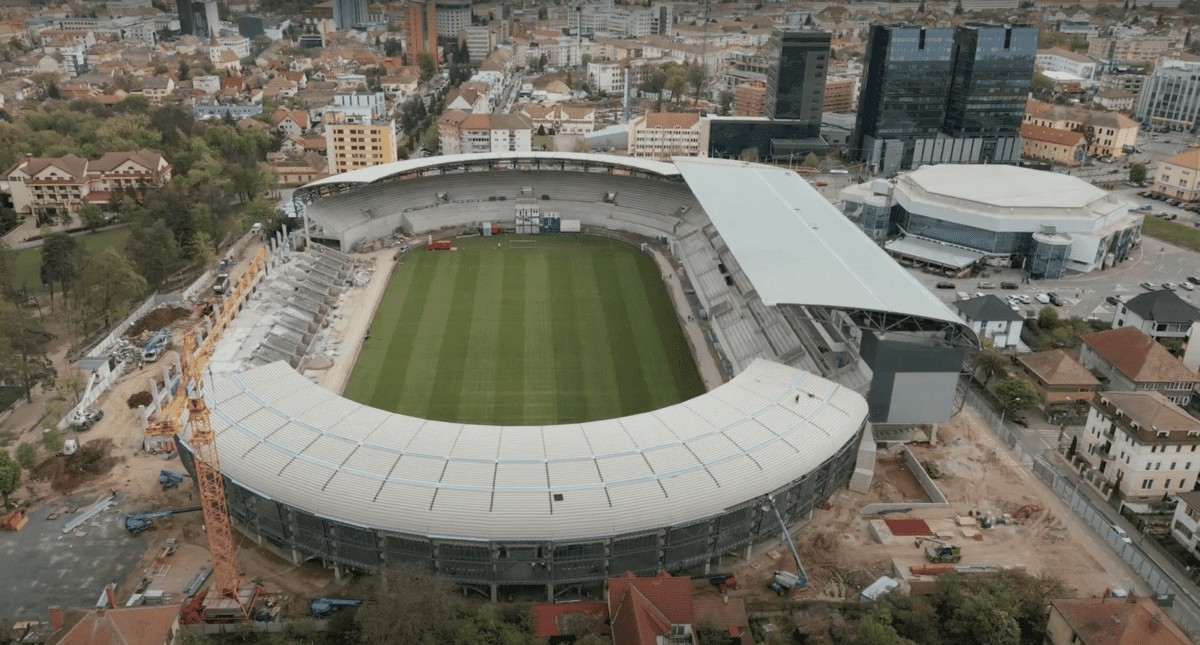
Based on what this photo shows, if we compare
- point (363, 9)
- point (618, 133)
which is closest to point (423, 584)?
point (618, 133)

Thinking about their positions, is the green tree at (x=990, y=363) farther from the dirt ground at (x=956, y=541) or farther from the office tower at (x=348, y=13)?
the office tower at (x=348, y=13)

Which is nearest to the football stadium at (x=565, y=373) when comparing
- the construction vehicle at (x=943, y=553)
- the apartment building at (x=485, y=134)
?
the construction vehicle at (x=943, y=553)

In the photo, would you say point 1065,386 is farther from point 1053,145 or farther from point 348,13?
point 348,13

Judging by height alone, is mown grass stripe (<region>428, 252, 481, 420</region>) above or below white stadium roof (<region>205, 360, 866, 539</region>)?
below

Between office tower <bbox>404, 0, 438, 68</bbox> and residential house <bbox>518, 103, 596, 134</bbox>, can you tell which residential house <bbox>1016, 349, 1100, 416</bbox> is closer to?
residential house <bbox>518, 103, 596, 134</bbox>

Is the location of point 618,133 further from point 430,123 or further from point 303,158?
point 303,158

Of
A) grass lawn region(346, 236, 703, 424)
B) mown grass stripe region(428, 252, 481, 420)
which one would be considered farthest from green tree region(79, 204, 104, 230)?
mown grass stripe region(428, 252, 481, 420)

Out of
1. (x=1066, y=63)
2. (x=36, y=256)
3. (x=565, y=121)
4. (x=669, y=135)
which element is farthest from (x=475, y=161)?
(x=1066, y=63)
